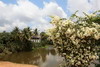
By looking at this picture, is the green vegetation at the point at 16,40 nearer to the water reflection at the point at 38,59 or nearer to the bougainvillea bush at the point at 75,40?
the water reflection at the point at 38,59

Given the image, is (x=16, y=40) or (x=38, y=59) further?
(x=16, y=40)

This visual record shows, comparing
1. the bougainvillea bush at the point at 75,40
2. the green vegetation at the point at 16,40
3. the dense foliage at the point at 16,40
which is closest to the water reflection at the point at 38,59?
the green vegetation at the point at 16,40

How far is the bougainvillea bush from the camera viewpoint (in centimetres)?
852

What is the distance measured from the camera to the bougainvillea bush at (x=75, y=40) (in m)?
8.52

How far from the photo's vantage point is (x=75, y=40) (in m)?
8.54

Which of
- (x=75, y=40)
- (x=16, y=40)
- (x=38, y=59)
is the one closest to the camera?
(x=75, y=40)

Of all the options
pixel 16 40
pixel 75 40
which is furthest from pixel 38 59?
pixel 75 40

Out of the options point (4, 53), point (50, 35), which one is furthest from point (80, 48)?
point (4, 53)

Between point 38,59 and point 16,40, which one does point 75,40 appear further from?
point 16,40

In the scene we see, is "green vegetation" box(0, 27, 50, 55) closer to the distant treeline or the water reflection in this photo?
the distant treeline

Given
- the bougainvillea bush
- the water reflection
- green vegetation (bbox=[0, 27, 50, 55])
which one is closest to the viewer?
the bougainvillea bush

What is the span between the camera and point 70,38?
8.55 m

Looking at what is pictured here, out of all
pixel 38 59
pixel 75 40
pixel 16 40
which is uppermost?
pixel 16 40

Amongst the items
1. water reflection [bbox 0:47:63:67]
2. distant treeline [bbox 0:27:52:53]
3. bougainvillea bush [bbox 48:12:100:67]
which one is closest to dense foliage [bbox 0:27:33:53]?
distant treeline [bbox 0:27:52:53]
